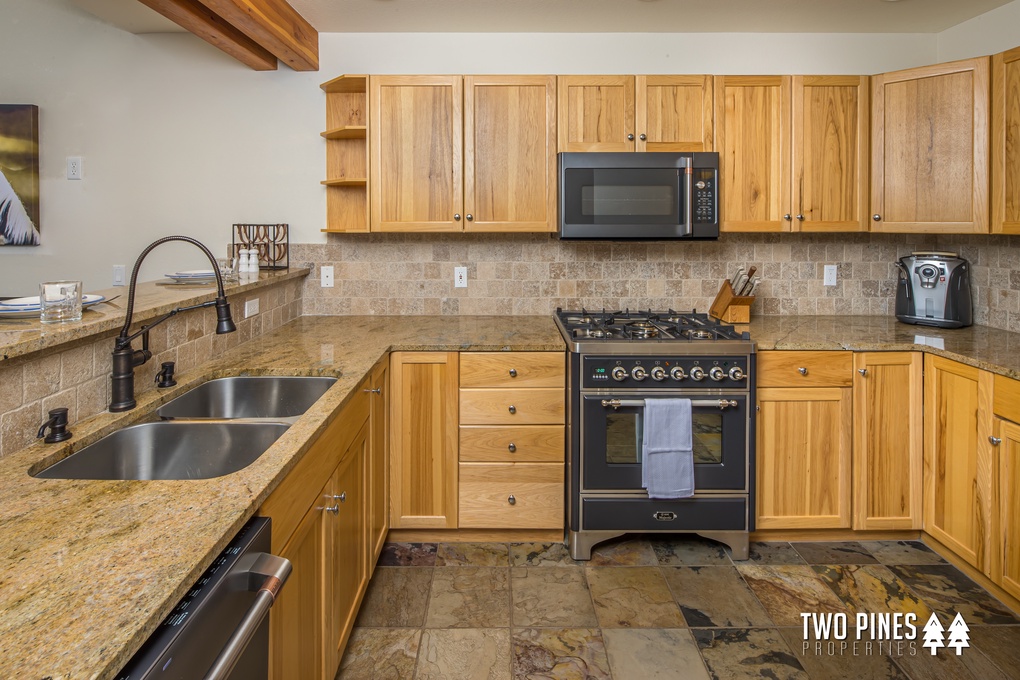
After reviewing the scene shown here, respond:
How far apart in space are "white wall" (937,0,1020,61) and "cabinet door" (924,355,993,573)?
4.96ft

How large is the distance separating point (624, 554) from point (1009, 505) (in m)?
1.33

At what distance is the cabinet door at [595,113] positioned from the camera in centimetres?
297

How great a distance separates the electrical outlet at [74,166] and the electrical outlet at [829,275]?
3846 mm

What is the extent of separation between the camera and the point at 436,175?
300 cm

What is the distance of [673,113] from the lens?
2984 mm

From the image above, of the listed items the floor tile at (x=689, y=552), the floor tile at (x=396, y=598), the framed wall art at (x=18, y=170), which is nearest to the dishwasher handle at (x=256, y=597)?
the floor tile at (x=396, y=598)

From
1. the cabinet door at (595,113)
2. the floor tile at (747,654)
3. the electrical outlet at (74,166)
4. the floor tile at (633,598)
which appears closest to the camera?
the floor tile at (747,654)

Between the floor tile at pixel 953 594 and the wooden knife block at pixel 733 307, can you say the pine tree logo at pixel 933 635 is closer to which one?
the floor tile at pixel 953 594

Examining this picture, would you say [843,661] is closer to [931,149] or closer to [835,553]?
[835,553]

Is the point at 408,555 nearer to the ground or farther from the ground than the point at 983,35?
nearer to the ground

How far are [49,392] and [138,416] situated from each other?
224mm

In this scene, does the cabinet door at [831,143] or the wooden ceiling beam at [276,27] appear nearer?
the wooden ceiling beam at [276,27]

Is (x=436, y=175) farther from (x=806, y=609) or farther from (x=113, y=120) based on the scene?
(x=806, y=609)

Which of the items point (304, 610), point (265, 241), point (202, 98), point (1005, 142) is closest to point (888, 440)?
point (1005, 142)
